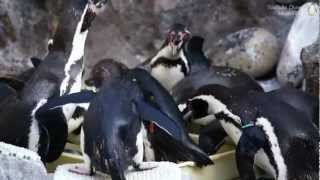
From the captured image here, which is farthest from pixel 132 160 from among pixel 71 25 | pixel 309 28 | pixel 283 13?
pixel 283 13

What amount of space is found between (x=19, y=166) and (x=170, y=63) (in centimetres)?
123

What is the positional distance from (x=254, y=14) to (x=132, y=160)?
1799 mm

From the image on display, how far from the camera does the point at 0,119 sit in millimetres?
2193

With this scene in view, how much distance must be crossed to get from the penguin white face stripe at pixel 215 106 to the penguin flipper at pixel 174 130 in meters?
0.17

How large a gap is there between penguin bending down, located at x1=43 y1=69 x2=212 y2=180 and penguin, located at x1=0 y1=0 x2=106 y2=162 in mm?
191

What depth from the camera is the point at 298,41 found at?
305 cm

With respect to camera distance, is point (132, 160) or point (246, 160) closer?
point (132, 160)

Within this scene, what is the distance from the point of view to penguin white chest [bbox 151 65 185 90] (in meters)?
2.76

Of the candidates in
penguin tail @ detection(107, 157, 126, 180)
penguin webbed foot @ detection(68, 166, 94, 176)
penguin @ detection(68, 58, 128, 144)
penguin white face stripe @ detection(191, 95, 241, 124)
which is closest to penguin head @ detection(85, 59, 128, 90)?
penguin @ detection(68, 58, 128, 144)

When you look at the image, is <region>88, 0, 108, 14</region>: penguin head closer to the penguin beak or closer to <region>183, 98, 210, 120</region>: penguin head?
the penguin beak

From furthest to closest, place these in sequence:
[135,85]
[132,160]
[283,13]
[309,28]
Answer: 1. [283,13]
2. [309,28]
3. [135,85]
4. [132,160]

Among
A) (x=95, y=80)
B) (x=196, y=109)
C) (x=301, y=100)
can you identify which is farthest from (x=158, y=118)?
(x=95, y=80)

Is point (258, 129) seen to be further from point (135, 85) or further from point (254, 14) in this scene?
point (254, 14)

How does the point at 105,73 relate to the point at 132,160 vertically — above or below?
above
